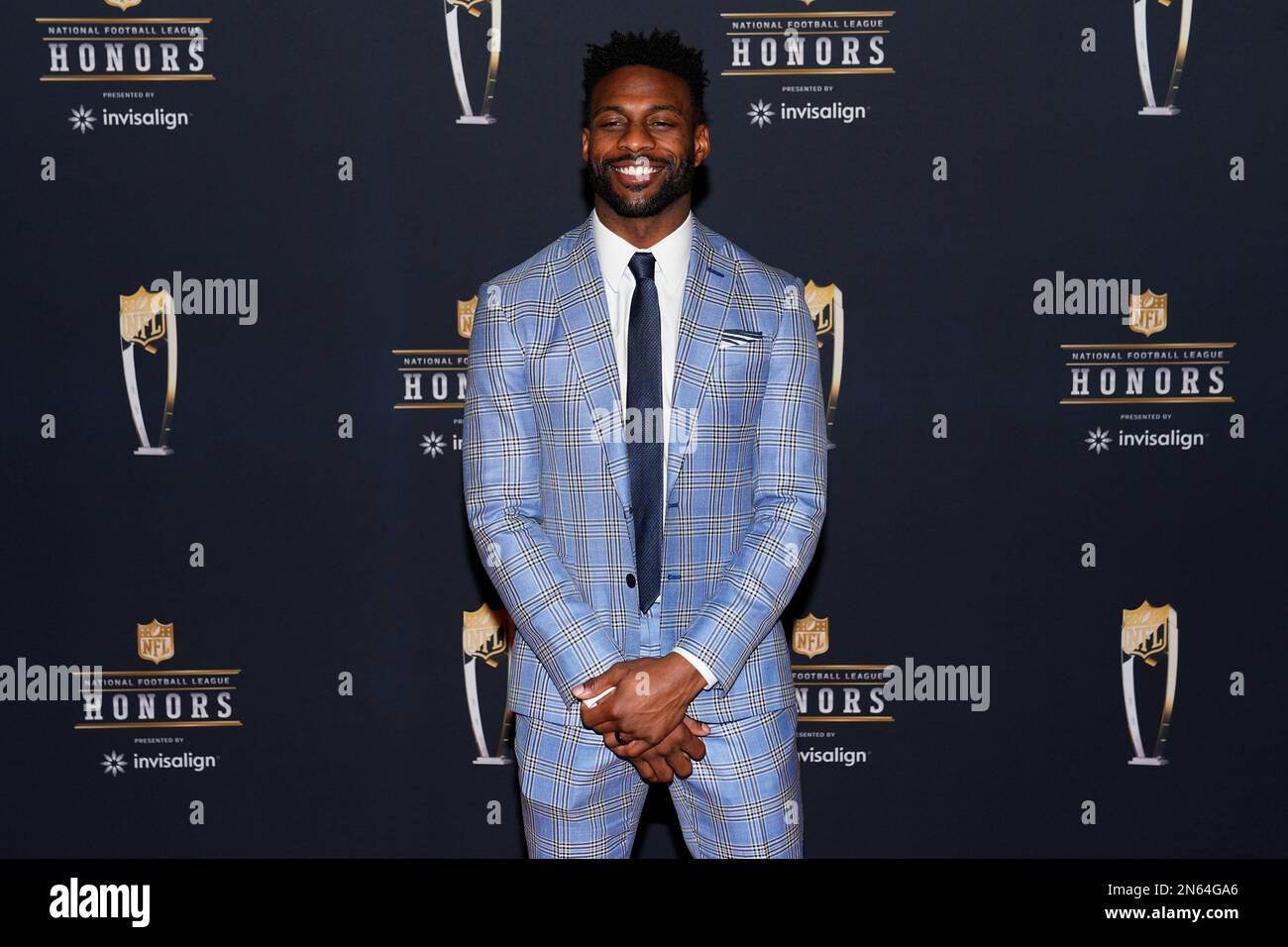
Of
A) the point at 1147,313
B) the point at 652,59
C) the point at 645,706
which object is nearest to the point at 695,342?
the point at 652,59

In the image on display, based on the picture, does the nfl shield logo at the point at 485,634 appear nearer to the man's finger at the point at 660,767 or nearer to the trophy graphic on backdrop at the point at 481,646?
the trophy graphic on backdrop at the point at 481,646

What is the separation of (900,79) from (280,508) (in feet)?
7.15

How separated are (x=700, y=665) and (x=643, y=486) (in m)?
0.34

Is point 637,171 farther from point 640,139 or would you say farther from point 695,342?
point 695,342

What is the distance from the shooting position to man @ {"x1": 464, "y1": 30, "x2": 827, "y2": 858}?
2.16 meters

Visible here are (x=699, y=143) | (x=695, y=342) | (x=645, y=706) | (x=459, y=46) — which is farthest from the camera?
(x=459, y=46)

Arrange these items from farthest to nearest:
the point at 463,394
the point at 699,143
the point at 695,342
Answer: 1. the point at 463,394
2. the point at 699,143
3. the point at 695,342

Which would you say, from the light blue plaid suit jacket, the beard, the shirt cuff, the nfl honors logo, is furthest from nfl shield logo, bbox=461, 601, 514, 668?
the nfl honors logo

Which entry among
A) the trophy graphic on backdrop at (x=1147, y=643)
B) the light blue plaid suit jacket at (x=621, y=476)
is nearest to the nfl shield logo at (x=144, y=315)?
the light blue plaid suit jacket at (x=621, y=476)

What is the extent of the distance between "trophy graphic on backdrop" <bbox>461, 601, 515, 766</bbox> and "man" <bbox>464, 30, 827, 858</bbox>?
1261 mm

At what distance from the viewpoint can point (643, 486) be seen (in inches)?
86.6

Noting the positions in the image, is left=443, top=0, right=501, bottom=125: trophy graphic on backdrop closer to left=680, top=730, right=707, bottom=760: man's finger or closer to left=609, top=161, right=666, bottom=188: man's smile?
left=609, top=161, right=666, bottom=188: man's smile

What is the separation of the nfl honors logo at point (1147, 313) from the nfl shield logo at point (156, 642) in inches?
116

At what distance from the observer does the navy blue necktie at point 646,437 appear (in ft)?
7.20
